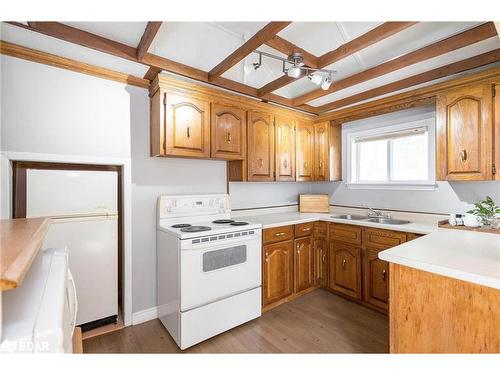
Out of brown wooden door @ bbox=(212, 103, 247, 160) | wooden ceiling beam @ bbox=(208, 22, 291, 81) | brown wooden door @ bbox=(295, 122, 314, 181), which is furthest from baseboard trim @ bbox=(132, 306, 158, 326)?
wooden ceiling beam @ bbox=(208, 22, 291, 81)

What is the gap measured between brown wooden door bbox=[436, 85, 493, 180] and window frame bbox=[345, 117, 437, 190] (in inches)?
16.9

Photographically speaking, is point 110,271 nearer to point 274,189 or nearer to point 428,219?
point 274,189

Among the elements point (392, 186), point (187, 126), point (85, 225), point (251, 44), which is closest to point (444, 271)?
point (251, 44)

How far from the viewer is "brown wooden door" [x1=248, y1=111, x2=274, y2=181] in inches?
106

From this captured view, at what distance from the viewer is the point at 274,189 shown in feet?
11.1

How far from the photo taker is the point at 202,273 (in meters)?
1.96

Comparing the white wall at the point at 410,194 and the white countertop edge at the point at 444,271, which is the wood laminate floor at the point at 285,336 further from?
the white wall at the point at 410,194

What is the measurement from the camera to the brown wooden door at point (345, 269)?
2.59 metres

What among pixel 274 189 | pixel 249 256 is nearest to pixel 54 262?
pixel 249 256

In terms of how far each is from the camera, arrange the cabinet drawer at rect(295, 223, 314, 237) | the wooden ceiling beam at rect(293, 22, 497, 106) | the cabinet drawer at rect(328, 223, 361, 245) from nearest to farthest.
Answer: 1. the wooden ceiling beam at rect(293, 22, 497, 106)
2. the cabinet drawer at rect(328, 223, 361, 245)
3. the cabinet drawer at rect(295, 223, 314, 237)

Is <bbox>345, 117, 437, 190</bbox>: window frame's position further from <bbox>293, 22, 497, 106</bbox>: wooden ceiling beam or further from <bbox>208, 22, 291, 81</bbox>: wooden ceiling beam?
<bbox>208, 22, 291, 81</bbox>: wooden ceiling beam

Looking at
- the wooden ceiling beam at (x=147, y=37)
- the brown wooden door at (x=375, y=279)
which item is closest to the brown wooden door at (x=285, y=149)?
the brown wooden door at (x=375, y=279)

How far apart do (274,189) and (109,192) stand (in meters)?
2.03

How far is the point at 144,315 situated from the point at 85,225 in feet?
3.40
